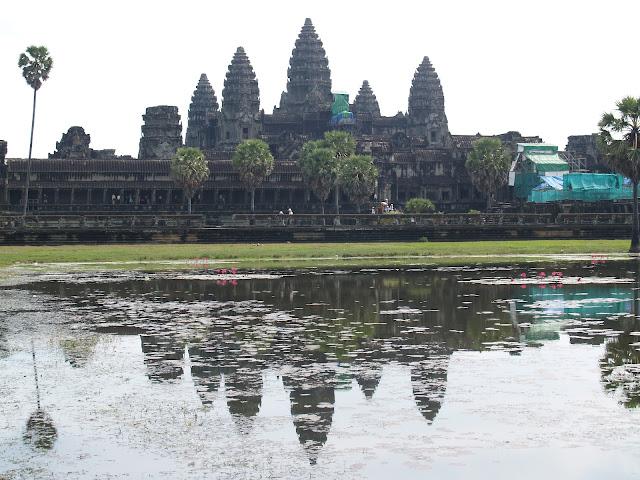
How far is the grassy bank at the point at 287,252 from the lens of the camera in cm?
5503

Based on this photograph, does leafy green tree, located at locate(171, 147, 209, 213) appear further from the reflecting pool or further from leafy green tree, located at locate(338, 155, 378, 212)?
the reflecting pool

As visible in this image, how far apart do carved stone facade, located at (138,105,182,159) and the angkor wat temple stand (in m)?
0.13

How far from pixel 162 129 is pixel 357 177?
5317cm

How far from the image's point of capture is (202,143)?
198250mm

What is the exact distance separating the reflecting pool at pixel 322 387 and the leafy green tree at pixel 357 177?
297ft

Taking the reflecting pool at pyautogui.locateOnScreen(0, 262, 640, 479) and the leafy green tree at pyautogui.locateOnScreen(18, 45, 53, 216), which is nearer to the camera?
the reflecting pool at pyautogui.locateOnScreen(0, 262, 640, 479)

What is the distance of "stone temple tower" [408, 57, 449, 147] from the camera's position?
19275 cm

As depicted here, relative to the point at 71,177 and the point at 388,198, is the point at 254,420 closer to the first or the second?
the point at 71,177

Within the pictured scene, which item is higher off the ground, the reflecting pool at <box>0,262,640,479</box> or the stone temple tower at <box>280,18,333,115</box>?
the stone temple tower at <box>280,18,333,115</box>

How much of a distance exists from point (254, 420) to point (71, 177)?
4771 inches

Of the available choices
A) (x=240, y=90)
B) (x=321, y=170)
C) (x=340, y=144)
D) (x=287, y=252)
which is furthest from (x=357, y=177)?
(x=240, y=90)

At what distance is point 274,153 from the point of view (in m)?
170

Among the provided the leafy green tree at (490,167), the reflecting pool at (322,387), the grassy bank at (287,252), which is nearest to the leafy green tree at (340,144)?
the leafy green tree at (490,167)

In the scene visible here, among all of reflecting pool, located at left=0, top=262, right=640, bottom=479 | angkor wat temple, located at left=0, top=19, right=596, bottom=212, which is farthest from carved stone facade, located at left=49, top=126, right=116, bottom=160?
reflecting pool, located at left=0, top=262, right=640, bottom=479
